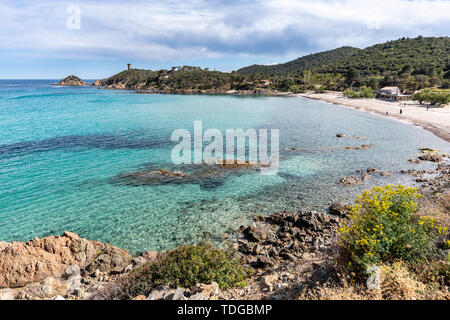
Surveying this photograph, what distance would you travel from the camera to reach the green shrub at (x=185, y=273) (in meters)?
8.15

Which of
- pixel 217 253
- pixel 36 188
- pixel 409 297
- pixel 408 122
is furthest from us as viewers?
pixel 408 122

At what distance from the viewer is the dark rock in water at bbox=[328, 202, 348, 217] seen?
16.3 m

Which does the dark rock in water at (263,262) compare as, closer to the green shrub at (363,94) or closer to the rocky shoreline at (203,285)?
the rocky shoreline at (203,285)

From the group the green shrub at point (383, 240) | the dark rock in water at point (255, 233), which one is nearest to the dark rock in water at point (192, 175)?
the dark rock in water at point (255, 233)

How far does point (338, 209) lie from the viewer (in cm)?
1648

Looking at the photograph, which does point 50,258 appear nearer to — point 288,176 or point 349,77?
point 288,176

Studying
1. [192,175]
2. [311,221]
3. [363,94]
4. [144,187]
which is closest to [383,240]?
[311,221]

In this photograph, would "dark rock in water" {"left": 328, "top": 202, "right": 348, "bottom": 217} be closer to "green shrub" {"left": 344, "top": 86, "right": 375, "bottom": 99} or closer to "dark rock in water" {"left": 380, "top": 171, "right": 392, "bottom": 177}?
"dark rock in water" {"left": 380, "top": 171, "right": 392, "bottom": 177}

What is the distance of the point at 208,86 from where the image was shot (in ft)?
516

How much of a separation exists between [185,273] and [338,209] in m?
12.6

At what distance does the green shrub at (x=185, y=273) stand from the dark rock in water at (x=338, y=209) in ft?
33.2
